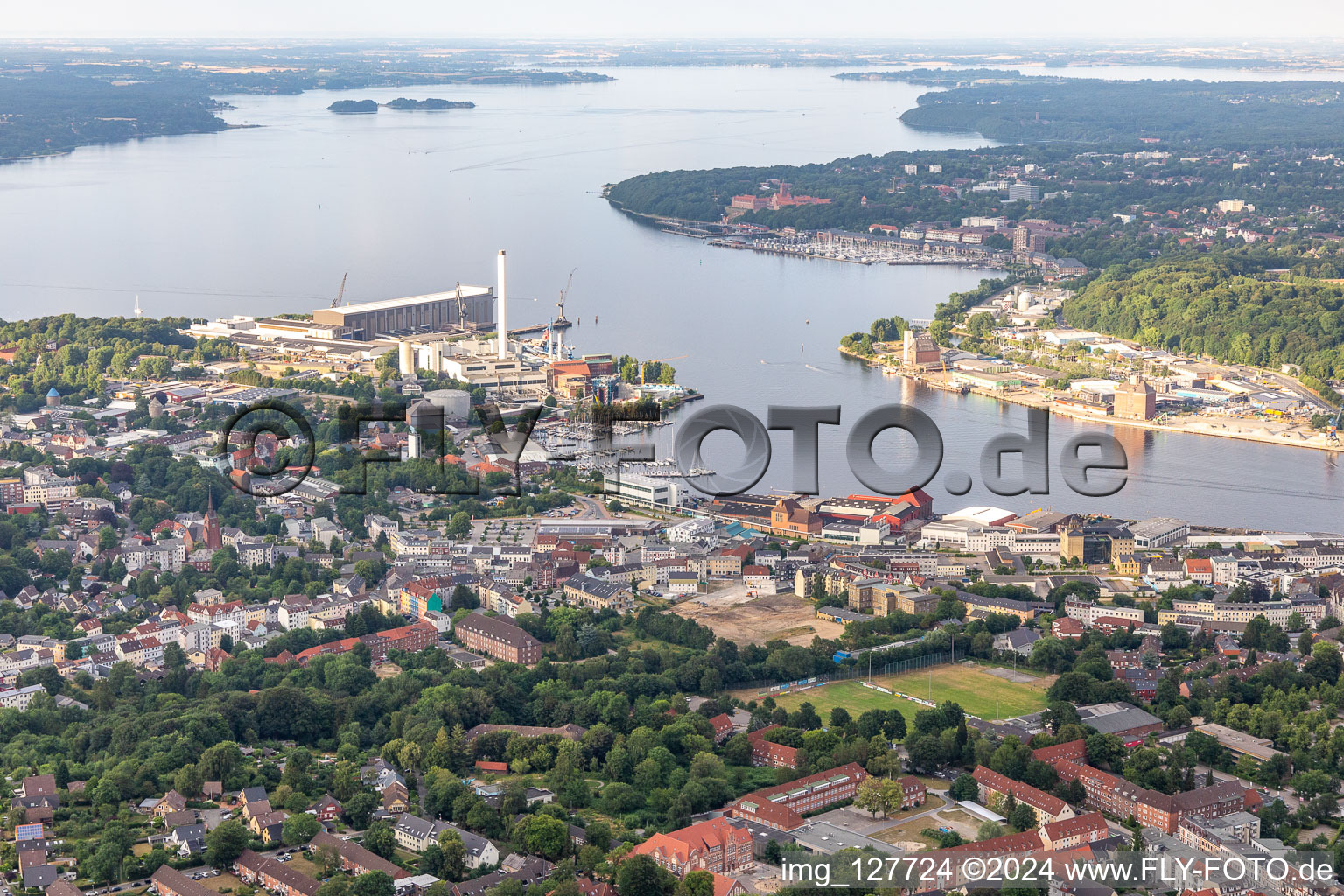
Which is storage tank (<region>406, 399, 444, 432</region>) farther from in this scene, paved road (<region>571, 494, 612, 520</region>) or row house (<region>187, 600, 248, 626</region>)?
row house (<region>187, 600, 248, 626</region>)

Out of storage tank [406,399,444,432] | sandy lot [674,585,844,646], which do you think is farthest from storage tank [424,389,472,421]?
sandy lot [674,585,844,646]

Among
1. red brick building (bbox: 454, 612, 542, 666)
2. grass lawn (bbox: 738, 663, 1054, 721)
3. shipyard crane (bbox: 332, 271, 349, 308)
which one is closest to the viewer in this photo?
grass lawn (bbox: 738, 663, 1054, 721)

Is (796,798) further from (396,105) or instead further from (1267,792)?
(396,105)

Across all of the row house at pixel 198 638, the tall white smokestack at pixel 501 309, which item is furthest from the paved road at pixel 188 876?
the tall white smokestack at pixel 501 309

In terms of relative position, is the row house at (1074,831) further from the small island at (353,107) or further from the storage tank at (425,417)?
the small island at (353,107)

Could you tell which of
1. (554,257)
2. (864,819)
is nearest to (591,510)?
(864,819)

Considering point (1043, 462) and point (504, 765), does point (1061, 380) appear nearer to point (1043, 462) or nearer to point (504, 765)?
point (1043, 462)
